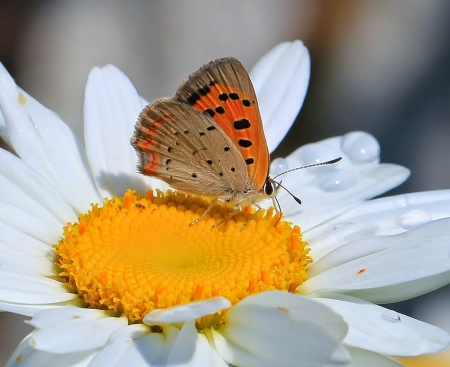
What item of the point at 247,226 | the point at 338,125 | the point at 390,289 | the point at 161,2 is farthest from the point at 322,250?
the point at 161,2

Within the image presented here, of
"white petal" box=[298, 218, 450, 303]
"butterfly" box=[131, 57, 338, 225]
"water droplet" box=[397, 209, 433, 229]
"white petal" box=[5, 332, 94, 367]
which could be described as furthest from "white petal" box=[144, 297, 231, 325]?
"water droplet" box=[397, 209, 433, 229]

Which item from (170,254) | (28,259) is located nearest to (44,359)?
(28,259)

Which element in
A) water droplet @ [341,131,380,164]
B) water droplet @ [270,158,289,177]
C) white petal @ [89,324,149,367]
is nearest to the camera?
white petal @ [89,324,149,367]

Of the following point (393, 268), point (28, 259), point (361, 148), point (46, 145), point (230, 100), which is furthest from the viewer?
point (361, 148)

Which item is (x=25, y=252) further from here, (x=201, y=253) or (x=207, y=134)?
(x=207, y=134)

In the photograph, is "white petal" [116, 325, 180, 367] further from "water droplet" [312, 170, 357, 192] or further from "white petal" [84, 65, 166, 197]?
"water droplet" [312, 170, 357, 192]

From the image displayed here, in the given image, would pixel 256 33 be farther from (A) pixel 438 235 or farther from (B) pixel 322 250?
(A) pixel 438 235

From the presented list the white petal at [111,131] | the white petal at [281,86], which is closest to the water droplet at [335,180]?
the white petal at [281,86]
